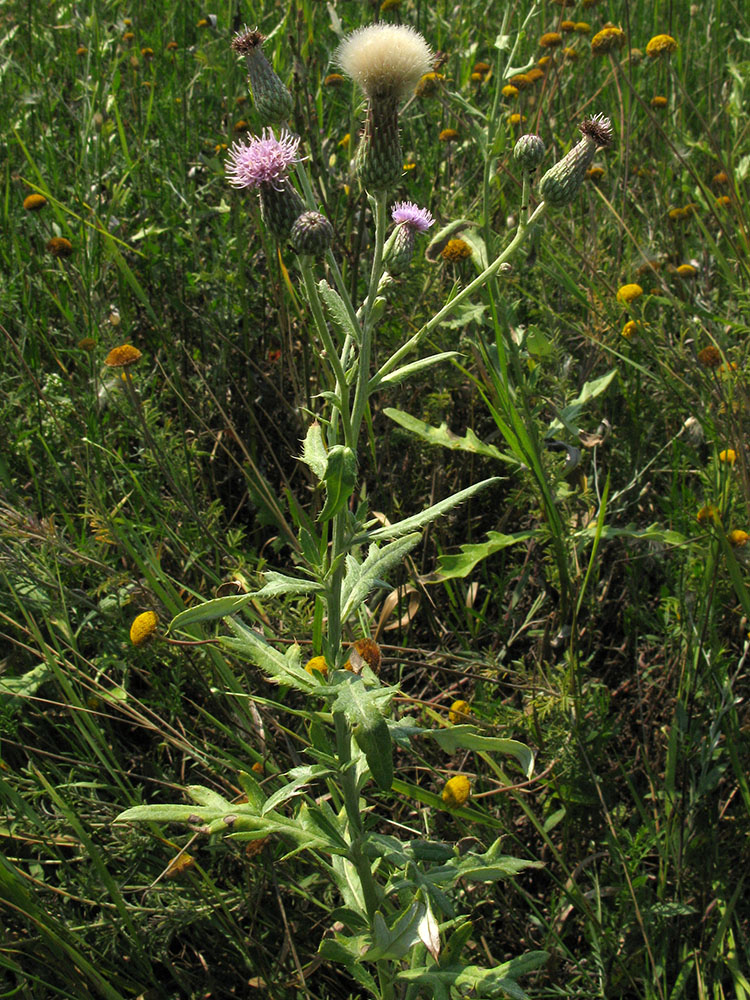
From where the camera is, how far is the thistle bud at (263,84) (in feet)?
5.61

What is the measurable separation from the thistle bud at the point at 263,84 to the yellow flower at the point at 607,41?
7.16ft

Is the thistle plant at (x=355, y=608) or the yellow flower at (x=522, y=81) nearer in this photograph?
the thistle plant at (x=355, y=608)

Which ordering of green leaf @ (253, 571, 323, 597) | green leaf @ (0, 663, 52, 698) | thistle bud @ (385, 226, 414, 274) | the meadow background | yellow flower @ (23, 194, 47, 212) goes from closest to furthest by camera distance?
green leaf @ (253, 571, 323, 597)
thistle bud @ (385, 226, 414, 274)
the meadow background
green leaf @ (0, 663, 52, 698)
yellow flower @ (23, 194, 47, 212)

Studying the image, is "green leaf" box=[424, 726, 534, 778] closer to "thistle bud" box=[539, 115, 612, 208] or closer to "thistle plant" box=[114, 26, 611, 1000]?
"thistle plant" box=[114, 26, 611, 1000]

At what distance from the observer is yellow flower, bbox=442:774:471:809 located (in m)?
1.85

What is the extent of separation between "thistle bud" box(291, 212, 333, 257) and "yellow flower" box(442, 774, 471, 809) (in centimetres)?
121

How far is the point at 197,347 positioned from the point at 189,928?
2.11m

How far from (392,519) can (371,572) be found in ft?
3.83

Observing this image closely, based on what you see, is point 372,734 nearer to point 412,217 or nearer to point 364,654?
point 364,654

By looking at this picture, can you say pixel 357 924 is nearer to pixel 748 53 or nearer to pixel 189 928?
pixel 189 928

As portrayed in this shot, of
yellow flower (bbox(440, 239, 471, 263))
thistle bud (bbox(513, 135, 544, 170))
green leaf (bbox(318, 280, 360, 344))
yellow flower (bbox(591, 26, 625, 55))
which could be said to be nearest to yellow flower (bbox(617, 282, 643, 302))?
yellow flower (bbox(440, 239, 471, 263))

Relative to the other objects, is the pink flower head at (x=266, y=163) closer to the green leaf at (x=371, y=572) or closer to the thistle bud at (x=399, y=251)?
the thistle bud at (x=399, y=251)

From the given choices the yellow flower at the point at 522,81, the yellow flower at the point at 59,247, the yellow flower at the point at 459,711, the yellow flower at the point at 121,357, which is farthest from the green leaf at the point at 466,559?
the yellow flower at the point at 522,81

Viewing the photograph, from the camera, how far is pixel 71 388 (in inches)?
109
